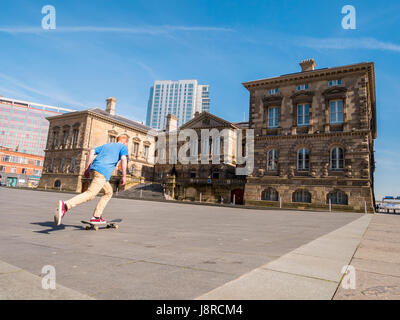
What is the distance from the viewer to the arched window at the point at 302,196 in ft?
77.2

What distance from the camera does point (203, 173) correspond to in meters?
37.5

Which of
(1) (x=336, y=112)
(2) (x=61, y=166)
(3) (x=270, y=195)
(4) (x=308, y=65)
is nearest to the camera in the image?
(1) (x=336, y=112)

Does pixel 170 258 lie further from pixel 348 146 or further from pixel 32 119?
pixel 32 119

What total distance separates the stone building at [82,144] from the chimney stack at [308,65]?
25.5m

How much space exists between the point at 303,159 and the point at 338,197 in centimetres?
437

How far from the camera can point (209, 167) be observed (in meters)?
37.1

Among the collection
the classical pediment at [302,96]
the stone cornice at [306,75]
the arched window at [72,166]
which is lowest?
the arched window at [72,166]

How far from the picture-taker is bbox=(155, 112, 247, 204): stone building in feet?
104

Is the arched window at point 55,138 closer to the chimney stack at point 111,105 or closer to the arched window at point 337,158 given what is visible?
the chimney stack at point 111,105

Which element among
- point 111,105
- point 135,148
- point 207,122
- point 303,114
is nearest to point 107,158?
point 303,114

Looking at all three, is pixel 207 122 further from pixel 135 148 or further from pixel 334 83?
pixel 334 83

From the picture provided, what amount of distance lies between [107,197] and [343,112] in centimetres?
2352

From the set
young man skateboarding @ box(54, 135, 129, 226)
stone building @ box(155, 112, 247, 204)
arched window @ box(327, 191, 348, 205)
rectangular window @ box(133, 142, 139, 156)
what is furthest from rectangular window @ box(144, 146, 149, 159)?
young man skateboarding @ box(54, 135, 129, 226)

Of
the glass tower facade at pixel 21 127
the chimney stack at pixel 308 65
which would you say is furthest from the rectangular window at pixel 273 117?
the glass tower facade at pixel 21 127
